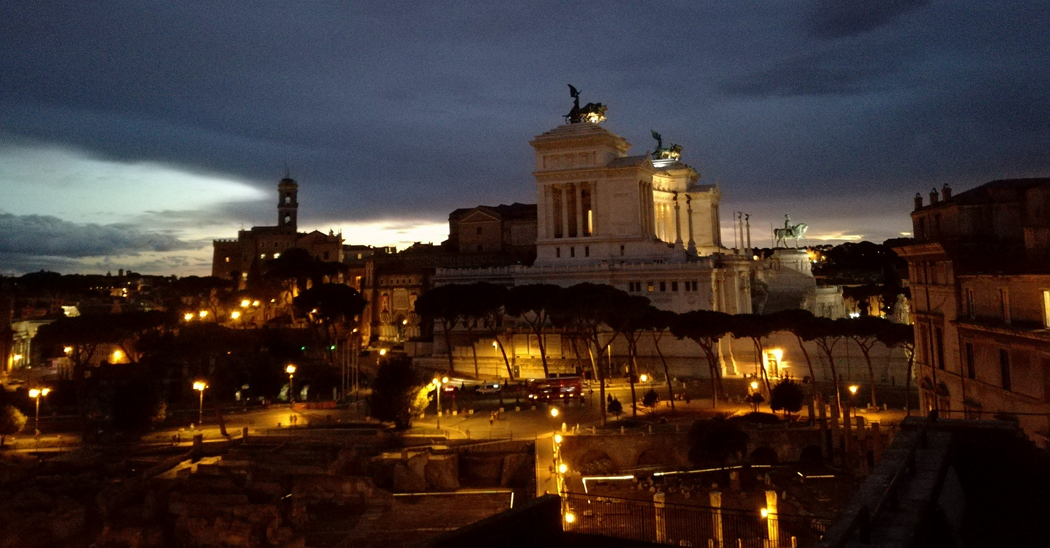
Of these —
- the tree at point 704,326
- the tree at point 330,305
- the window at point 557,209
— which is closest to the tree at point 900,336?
the tree at point 704,326

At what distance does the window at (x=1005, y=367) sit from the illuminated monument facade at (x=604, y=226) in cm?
2845

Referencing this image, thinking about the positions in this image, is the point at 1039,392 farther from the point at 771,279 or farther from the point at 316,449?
the point at 771,279

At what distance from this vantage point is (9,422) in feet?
122

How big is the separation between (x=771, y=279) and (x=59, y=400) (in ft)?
201

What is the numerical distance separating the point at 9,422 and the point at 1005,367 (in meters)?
48.1

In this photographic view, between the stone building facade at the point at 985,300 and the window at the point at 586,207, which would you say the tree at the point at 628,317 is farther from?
the window at the point at 586,207

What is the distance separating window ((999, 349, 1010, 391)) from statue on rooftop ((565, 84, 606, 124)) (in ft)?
143

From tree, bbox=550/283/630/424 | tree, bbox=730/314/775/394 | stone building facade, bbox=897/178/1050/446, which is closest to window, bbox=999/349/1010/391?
stone building facade, bbox=897/178/1050/446

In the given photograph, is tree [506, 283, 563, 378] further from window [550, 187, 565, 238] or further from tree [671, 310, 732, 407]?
window [550, 187, 565, 238]

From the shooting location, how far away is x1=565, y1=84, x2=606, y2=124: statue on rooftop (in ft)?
210

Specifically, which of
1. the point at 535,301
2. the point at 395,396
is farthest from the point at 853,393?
the point at 395,396

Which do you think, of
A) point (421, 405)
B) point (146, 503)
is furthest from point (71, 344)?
point (421, 405)

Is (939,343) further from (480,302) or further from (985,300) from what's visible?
(480,302)

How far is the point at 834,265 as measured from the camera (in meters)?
117
